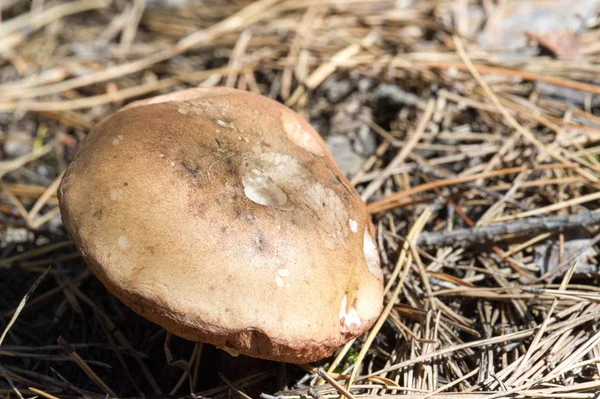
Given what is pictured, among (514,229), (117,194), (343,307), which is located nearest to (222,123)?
(117,194)

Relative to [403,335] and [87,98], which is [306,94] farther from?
[403,335]

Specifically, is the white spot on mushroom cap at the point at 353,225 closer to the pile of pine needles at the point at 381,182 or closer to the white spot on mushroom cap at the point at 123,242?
the pile of pine needles at the point at 381,182

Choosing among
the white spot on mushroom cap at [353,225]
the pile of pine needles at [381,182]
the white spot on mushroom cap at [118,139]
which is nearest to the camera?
the white spot on mushroom cap at [118,139]

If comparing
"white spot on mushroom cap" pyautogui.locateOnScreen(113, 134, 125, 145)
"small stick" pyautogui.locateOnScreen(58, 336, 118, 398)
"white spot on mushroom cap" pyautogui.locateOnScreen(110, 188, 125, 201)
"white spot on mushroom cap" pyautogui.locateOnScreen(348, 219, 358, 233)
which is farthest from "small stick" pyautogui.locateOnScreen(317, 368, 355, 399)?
"white spot on mushroom cap" pyautogui.locateOnScreen(113, 134, 125, 145)

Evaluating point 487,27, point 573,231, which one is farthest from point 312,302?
point 487,27

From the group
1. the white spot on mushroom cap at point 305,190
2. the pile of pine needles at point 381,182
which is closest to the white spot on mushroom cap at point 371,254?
the white spot on mushroom cap at point 305,190

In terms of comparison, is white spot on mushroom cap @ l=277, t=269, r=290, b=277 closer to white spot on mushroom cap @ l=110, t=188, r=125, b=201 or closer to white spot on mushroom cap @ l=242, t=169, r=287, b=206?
white spot on mushroom cap @ l=242, t=169, r=287, b=206
